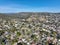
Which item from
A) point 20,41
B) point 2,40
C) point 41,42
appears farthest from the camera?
point 2,40

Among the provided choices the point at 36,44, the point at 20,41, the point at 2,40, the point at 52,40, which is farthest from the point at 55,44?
the point at 2,40

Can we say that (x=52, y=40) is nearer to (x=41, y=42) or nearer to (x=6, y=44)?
(x=41, y=42)

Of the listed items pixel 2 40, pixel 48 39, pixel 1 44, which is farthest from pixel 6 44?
pixel 48 39

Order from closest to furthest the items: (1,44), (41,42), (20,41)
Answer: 1. (20,41)
2. (41,42)
3. (1,44)

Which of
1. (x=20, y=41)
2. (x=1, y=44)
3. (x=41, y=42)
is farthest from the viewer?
(x=1, y=44)

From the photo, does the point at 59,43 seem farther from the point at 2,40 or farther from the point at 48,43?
the point at 2,40

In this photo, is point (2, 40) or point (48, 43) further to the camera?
point (2, 40)

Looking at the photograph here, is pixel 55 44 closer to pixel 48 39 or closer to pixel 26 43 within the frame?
pixel 48 39

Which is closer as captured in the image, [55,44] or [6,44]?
[55,44]
